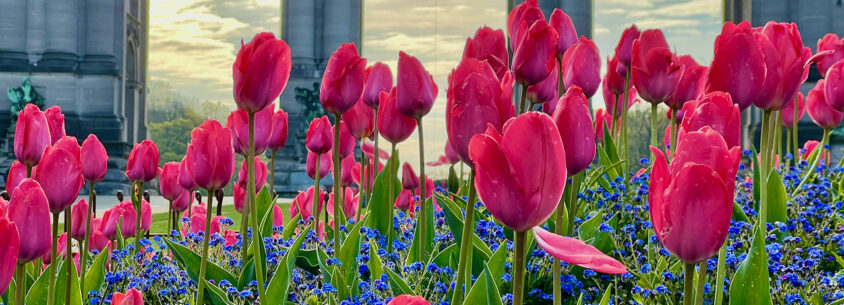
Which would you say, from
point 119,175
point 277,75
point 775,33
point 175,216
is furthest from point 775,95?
point 119,175

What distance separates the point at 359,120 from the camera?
7.35 ft

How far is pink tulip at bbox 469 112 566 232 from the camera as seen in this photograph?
775 millimetres

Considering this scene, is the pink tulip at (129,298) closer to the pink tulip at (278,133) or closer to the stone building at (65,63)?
the pink tulip at (278,133)

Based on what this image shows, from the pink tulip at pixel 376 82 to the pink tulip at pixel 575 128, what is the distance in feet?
2.97

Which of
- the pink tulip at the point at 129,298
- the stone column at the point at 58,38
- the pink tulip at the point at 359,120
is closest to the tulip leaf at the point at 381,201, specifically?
the pink tulip at the point at 359,120

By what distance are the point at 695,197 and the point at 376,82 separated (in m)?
1.27

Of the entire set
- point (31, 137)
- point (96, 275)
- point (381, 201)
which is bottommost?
point (96, 275)

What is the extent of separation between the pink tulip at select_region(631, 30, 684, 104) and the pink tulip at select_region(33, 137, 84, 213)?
3.92 ft

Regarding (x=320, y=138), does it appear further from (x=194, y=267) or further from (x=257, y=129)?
(x=194, y=267)

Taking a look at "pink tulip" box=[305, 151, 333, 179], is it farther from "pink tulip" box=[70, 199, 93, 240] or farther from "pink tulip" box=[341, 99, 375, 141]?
"pink tulip" box=[70, 199, 93, 240]

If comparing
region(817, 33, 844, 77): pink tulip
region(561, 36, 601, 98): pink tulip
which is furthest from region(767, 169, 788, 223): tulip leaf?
region(561, 36, 601, 98): pink tulip

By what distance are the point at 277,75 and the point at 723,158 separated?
0.72m

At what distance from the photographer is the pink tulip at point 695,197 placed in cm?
78

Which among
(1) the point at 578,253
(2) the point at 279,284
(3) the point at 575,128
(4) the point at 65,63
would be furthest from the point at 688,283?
(4) the point at 65,63
